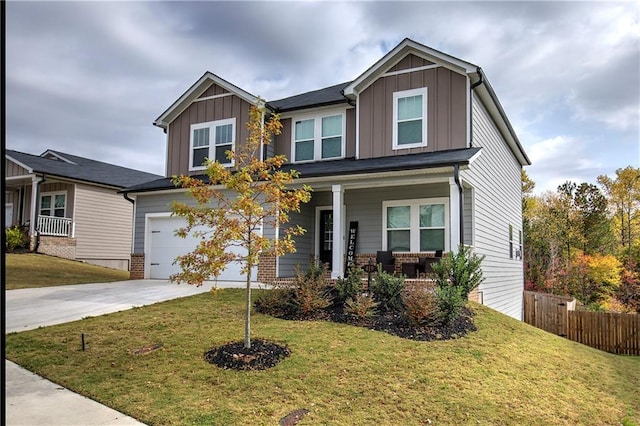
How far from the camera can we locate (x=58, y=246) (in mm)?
21031

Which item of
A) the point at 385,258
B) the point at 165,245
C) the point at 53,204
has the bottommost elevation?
the point at 385,258

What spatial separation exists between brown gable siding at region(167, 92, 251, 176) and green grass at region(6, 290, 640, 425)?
27.7ft

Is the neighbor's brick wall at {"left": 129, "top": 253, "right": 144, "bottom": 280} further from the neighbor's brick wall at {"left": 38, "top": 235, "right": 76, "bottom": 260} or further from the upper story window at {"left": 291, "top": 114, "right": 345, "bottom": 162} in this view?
the neighbor's brick wall at {"left": 38, "top": 235, "right": 76, "bottom": 260}

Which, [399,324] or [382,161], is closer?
[399,324]

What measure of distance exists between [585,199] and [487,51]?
63.9 ft

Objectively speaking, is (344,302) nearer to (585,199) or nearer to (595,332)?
(595,332)

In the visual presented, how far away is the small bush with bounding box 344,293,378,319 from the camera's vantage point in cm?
866

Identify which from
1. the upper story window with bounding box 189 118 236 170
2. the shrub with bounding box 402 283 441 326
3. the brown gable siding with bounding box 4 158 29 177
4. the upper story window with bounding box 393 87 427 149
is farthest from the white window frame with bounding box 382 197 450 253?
the brown gable siding with bounding box 4 158 29 177

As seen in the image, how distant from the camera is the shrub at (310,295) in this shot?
353 inches

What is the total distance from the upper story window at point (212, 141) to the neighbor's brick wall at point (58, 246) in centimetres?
938

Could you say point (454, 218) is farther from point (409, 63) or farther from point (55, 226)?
point (55, 226)

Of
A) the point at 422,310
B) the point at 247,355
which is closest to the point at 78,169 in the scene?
the point at 247,355

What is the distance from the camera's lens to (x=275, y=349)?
22.3 feet

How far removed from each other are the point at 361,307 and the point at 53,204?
65.2ft
